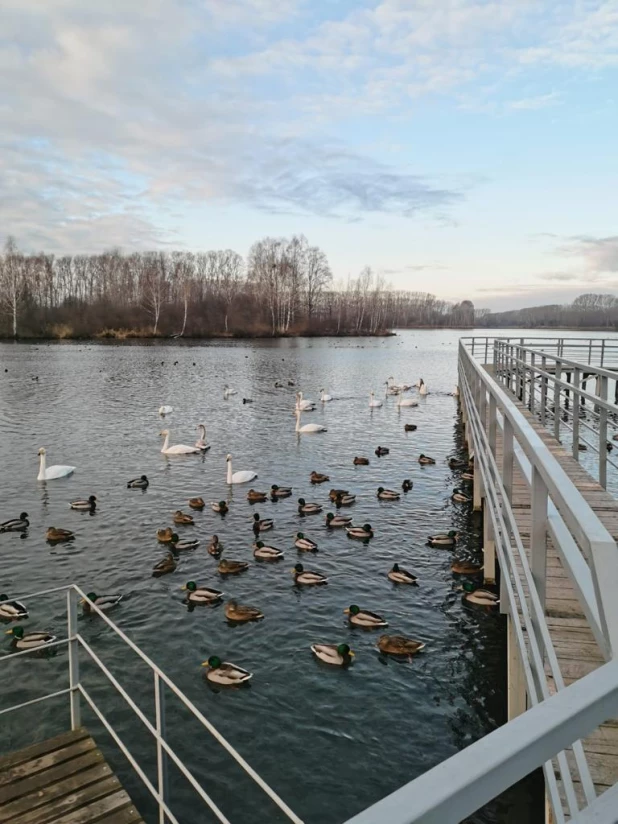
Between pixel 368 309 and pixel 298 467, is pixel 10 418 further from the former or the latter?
pixel 368 309

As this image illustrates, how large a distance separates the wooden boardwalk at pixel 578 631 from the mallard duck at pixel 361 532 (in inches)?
207

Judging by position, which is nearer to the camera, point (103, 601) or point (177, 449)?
point (103, 601)

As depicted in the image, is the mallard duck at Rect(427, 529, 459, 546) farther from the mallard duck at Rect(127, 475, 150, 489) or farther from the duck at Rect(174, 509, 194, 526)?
the mallard duck at Rect(127, 475, 150, 489)

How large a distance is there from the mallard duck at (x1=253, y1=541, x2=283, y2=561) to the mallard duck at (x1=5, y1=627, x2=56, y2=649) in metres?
4.15

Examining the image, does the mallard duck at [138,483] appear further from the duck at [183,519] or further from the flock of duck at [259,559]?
the duck at [183,519]

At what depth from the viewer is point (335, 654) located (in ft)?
28.8

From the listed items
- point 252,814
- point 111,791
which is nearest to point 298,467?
point 252,814

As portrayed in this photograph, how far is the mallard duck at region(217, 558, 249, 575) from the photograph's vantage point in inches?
463

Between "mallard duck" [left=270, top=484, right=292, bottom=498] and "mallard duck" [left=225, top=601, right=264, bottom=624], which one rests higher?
"mallard duck" [left=270, top=484, right=292, bottom=498]

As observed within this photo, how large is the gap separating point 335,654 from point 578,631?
4770mm

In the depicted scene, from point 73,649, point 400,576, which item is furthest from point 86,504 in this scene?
point 73,649

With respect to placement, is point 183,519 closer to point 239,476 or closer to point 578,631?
point 239,476

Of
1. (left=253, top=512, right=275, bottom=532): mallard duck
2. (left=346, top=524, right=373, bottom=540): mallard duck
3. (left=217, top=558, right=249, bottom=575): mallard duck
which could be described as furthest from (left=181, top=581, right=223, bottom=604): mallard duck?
(left=346, top=524, right=373, bottom=540): mallard duck

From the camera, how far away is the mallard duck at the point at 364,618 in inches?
382
